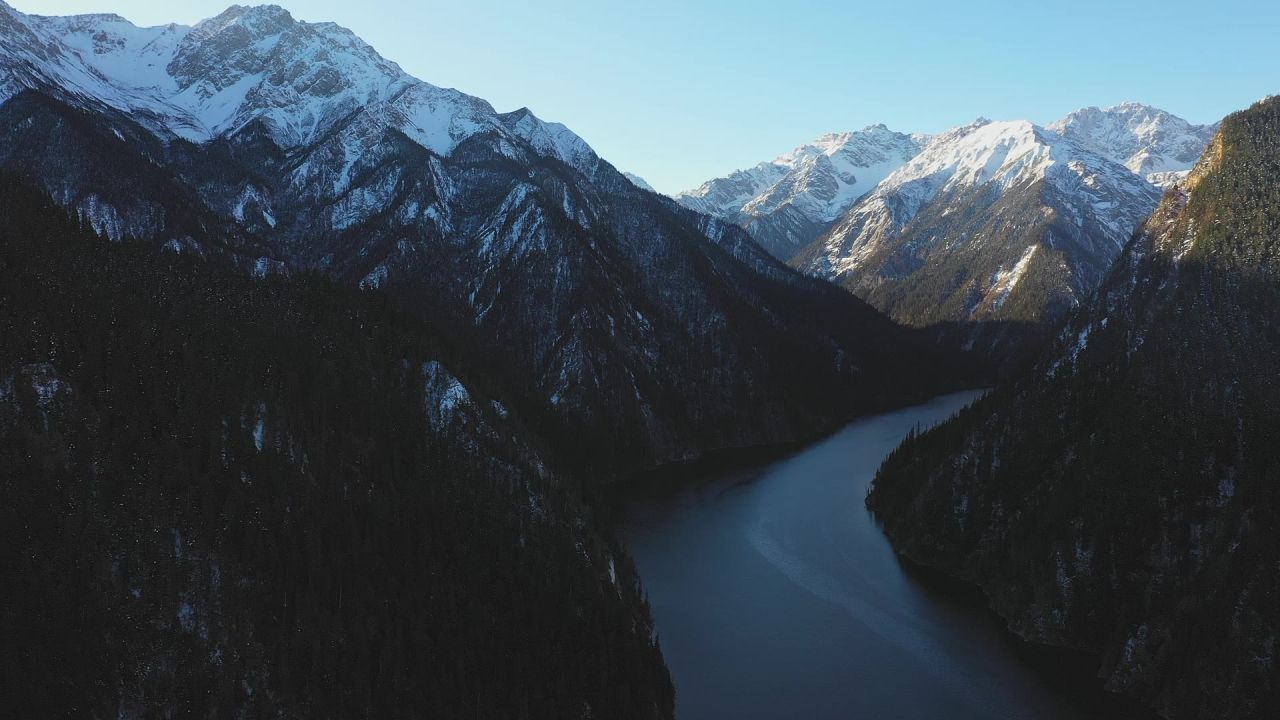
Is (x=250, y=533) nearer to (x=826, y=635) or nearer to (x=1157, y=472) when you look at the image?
(x=826, y=635)

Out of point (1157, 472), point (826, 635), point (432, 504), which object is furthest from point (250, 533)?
point (1157, 472)

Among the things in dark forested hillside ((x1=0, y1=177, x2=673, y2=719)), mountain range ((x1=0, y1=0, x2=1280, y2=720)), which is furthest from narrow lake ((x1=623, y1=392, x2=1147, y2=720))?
dark forested hillside ((x1=0, y1=177, x2=673, y2=719))

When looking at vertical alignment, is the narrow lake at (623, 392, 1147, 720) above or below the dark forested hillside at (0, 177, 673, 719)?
below

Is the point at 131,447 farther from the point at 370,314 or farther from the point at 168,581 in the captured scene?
the point at 370,314

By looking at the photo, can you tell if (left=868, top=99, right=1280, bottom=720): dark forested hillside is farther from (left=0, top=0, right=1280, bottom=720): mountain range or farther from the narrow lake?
the narrow lake

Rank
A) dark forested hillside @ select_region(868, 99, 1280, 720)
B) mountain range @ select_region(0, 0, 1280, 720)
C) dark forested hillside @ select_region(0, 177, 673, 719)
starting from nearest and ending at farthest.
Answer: dark forested hillside @ select_region(0, 177, 673, 719) → mountain range @ select_region(0, 0, 1280, 720) → dark forested hillside @ select_region(868, 99, 1280, 720)

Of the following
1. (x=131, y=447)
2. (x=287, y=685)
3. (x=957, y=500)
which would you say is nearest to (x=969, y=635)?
(x=957, y=500)

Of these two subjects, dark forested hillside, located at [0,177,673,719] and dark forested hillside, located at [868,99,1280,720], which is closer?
dark forested hillside, located at [0,177,673,719]
